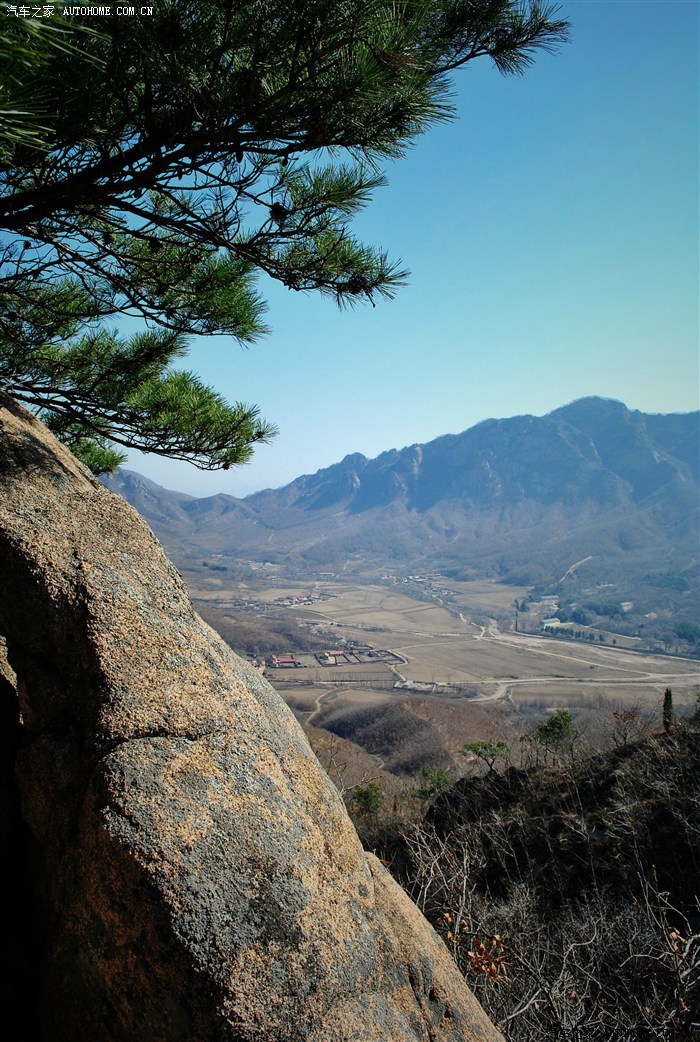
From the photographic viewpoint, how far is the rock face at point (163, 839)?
1.78 meters

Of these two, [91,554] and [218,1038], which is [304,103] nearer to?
[91,554]

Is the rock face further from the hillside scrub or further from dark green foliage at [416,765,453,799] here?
dark green foliage at [416,765,453,799]

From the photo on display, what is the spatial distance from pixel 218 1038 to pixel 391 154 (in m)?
3.89

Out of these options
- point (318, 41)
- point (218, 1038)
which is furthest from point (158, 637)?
point (318, 41)

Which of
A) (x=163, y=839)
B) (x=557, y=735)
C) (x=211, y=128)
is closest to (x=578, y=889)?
(x=557, y=735)

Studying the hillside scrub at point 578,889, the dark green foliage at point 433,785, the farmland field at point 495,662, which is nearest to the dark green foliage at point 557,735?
the hillside scrub at point 578,889

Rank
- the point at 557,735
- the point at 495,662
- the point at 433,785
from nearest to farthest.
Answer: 1. the point at 557,735
2. the point at 433,785
3. the point at 495,662

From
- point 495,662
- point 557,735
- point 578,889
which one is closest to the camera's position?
point 578,889

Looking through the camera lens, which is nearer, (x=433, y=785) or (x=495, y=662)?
(x=433, y=785)

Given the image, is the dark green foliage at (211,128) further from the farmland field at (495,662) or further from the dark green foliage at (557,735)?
the farmland field at (495,662)

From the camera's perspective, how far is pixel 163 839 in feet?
6.10

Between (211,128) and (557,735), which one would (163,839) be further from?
(557,735)

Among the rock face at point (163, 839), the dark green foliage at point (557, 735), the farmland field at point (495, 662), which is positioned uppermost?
the rock face at point (163, 839)

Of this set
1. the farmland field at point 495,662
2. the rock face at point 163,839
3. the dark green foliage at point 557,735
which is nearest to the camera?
the rock face at point 163,839
